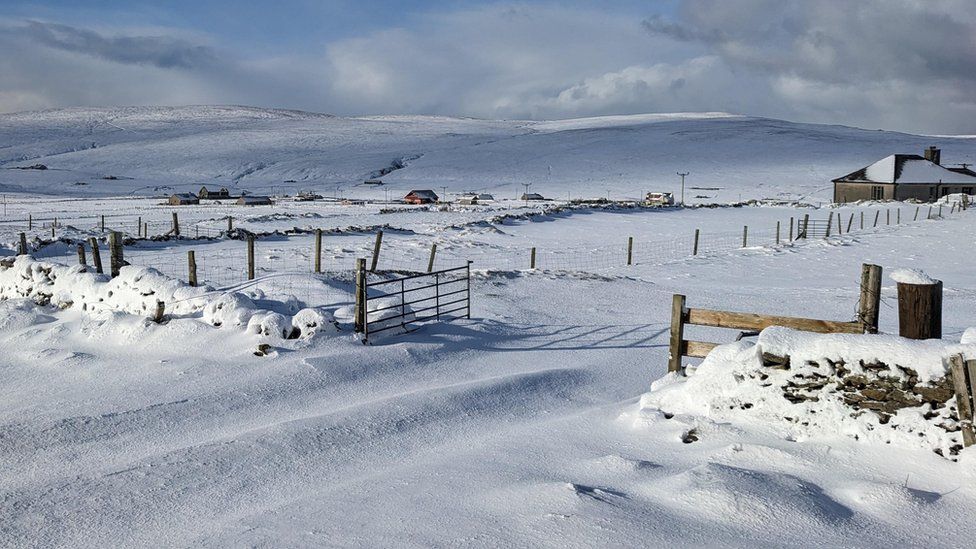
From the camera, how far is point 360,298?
42.1 feet

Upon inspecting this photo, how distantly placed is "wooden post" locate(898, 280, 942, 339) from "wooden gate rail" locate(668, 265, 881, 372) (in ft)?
1.92

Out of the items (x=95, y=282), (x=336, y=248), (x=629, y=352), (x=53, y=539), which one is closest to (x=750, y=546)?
(x=53, y=539)

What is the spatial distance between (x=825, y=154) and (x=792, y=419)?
138 meters

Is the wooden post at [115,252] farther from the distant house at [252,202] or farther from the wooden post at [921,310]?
the distant house at [252,202]

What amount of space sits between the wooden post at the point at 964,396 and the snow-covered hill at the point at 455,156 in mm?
84061

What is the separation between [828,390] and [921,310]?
1.32 metres

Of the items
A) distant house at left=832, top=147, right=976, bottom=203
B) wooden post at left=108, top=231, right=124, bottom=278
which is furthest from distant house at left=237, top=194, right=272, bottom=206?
wooden post at left=108, top=231, right=124, bottom=278

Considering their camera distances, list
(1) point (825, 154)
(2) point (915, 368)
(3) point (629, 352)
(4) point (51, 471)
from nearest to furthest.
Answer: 1. (2) point (915, 368)
2. (4) point (51, 471)
3. (3) point (629, 352)
4. (1) point (825, 154)

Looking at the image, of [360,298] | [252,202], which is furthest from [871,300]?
[252,202]

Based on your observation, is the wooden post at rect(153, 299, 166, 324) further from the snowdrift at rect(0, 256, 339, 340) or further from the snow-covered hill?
the snow-covered hill

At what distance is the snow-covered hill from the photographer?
110 meters

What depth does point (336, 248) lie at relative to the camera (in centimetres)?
3002

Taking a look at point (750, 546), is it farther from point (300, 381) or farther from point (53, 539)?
point (300, 381)

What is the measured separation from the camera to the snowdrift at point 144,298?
1249 centimetres
